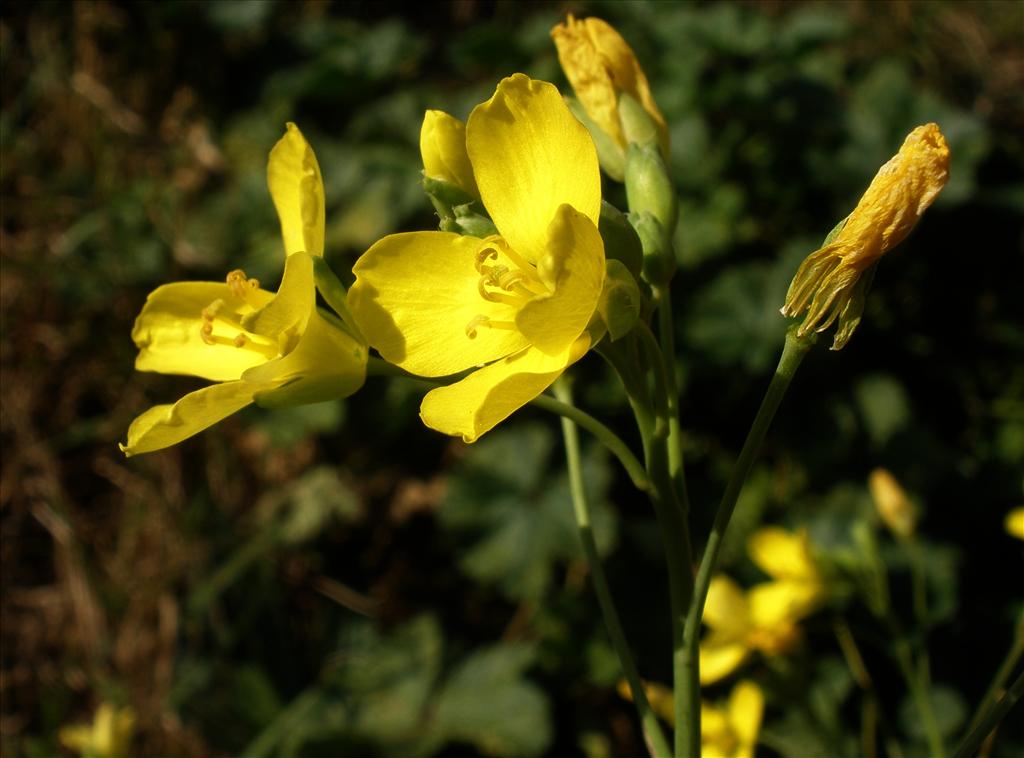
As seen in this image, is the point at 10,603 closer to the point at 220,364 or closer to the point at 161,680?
the point at 161,680

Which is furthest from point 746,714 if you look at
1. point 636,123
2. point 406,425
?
point 406,425

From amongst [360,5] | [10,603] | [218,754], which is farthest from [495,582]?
[360,5]

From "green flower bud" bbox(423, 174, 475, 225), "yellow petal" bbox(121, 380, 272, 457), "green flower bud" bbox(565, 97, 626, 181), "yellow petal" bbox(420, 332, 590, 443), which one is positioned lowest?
"yellow petal" bbox(121, 380, 272, 457)

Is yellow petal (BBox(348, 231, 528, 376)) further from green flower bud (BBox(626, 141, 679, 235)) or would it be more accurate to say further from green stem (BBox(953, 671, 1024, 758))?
green stem (BBox(953, 671, 1024, 758))

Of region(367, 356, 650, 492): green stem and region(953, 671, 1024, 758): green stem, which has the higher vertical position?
region(367, 356, 650, 492): green stem

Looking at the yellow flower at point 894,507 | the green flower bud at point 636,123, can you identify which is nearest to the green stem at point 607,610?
the green flower bud at point 636,123

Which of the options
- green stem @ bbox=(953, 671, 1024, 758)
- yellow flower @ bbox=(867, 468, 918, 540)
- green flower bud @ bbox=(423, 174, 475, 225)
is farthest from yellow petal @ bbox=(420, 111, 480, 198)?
yellow flower @ bbox=(867, 468, 918, 540)
